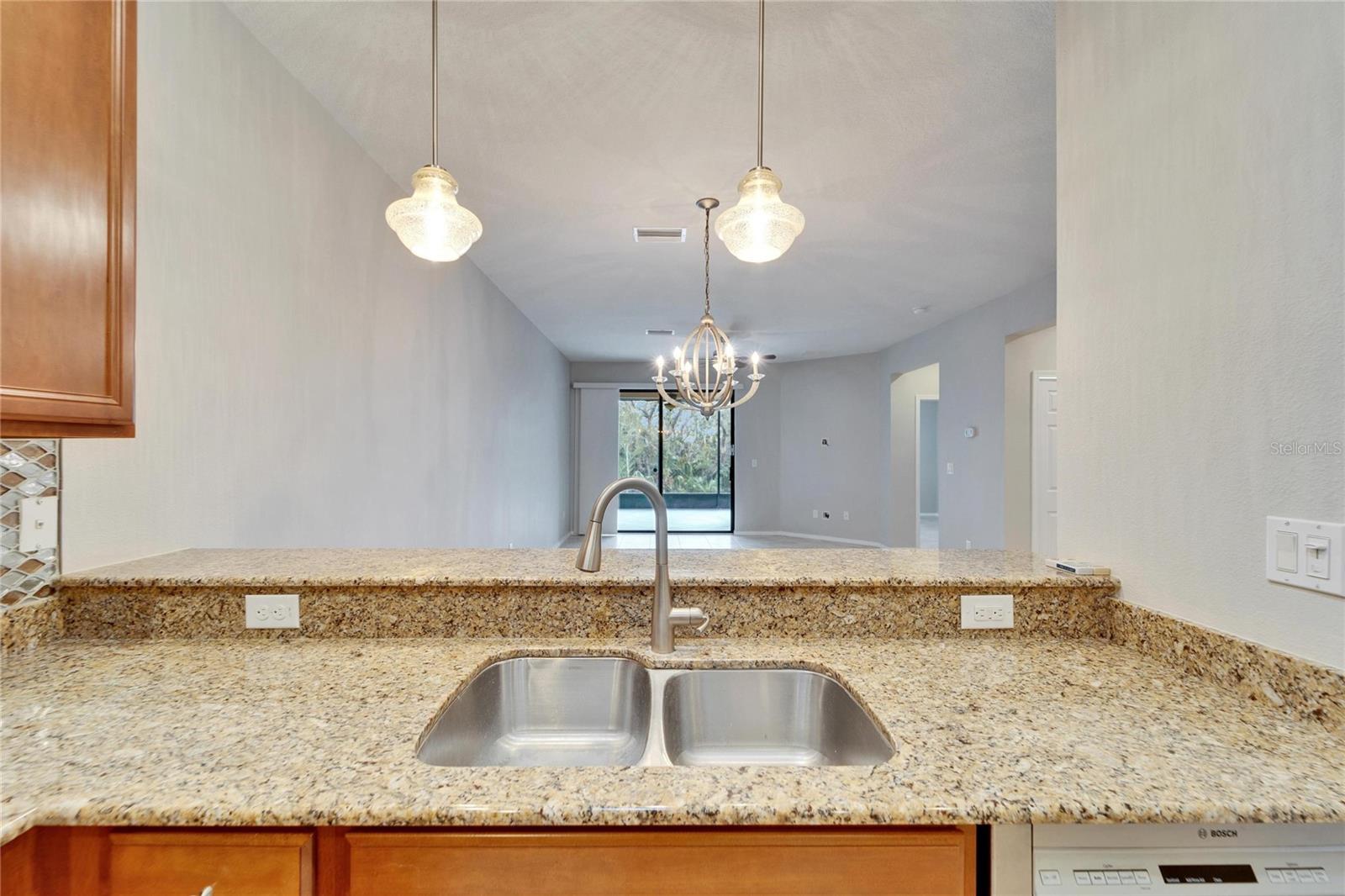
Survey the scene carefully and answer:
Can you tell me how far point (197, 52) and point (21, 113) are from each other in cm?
112

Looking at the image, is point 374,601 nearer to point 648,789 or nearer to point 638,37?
point 648,789

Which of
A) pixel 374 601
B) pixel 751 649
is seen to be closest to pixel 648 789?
pixel 751 649

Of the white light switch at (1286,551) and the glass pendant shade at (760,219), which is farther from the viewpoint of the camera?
the glass pendant shade at (760,219)

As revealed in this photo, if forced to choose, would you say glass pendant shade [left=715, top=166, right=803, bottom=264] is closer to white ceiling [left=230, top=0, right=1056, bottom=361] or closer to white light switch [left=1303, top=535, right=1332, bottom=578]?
white ceiling [left=230, top=0, right=1056, bottom=361]

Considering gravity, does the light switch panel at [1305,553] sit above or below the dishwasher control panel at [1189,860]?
above

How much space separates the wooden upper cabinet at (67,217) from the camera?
31.7 inches

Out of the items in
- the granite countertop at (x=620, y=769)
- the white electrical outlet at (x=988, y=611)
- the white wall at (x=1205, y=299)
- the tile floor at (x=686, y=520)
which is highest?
the white wall at (x=1205, y=299)

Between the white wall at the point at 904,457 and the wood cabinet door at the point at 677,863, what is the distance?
6874 mm

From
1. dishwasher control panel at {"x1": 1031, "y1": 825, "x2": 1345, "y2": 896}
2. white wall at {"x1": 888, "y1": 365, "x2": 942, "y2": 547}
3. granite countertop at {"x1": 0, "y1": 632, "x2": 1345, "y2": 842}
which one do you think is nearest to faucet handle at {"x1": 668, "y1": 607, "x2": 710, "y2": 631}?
granite countertop at {"x1": 0, "y1": 632, "x2": 1345, "y2": 842}

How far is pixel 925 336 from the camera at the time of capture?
6.29 metres

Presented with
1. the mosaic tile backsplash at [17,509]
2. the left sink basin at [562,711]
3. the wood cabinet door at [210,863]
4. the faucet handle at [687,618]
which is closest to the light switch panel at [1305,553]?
the faucet handle at [687,618]

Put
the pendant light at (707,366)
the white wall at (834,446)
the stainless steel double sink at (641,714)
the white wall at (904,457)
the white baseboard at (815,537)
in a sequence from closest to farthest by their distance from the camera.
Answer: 1. the stainless steel double sink at (641,714)
2. the pendant light at (707,366)
3. the white wall at (904,457)
4. the white wall at (834,446)
5. the white baseboard at (815,537)

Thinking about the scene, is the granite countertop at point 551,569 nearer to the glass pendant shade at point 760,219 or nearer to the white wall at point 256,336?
the white wall at point 256,336

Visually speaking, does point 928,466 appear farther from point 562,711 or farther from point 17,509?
point 17,509
